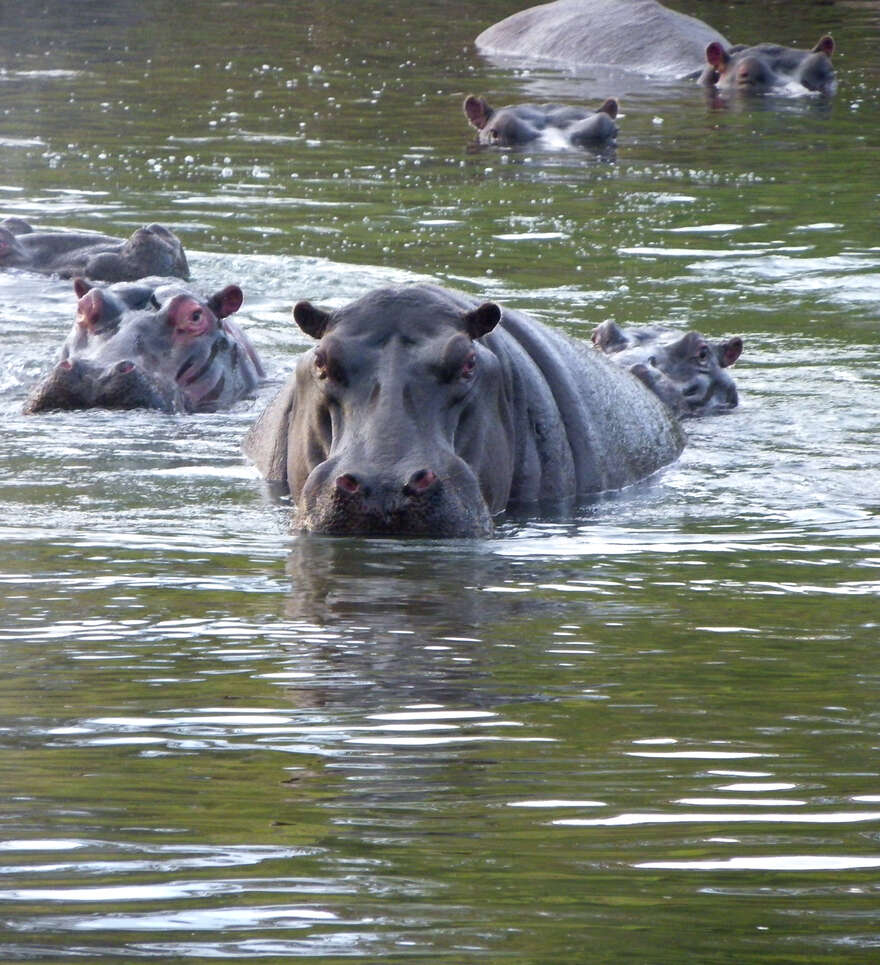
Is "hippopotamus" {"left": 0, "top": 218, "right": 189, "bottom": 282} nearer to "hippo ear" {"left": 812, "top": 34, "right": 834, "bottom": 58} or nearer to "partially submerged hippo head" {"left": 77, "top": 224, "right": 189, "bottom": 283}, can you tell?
"partially submerged hippo head" {"left": 77, "top": 224, "right": 189, "bottom": 283}

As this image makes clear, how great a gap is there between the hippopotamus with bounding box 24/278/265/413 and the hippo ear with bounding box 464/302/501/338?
232cm

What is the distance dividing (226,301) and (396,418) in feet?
11.7

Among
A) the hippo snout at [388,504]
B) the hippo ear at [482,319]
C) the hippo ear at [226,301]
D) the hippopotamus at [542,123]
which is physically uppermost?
the hippo ear at [482,319]

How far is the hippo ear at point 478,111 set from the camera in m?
18.5

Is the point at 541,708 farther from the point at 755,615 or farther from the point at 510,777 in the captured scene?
the point at 755,615

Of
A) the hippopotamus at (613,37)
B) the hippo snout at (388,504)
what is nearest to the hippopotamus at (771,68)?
the hippopotamus at (613,37)

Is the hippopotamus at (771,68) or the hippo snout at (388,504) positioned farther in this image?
the hippopotamus at (771,68)

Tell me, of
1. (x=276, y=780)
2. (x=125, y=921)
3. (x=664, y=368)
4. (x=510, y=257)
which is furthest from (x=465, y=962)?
(x=510, y=257)

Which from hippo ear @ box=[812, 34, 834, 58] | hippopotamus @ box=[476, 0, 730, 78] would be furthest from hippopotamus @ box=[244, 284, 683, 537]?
hippopotamus @ box=[476, 0, 730, 78]

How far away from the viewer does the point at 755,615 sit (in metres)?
4.54

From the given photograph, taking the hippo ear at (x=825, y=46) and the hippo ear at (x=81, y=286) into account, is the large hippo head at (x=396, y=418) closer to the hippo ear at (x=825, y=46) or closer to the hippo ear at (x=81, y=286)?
the hippo ear at (x=81, y=286)

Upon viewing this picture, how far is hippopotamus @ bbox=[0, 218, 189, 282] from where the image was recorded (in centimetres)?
1140

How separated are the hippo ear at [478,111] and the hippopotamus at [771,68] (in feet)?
13.5

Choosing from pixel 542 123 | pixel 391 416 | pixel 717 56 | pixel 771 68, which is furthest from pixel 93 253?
pixel 771 68
